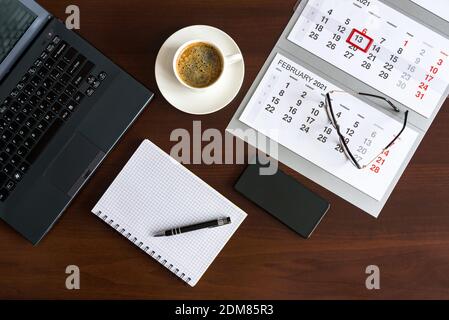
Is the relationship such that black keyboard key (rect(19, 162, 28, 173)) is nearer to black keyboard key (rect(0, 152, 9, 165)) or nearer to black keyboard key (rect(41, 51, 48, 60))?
black keyboard key (rect(0, 152, 9, 165))

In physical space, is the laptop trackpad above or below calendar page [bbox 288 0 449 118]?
below

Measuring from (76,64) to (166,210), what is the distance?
30 centimetres

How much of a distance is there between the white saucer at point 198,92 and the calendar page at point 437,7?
1.14 feet

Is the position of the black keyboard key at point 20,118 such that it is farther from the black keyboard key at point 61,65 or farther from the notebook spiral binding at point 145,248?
the notebook spiral binding at point 145,248

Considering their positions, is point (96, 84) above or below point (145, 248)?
above

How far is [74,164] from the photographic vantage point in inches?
33.2

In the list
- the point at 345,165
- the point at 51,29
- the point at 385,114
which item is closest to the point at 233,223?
the point at 345,165

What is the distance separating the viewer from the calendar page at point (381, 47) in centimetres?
87

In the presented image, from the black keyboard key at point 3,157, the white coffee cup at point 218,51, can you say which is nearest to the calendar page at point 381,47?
the white coffee cup at point 218,51

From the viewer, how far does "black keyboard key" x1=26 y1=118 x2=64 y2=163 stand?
83cm

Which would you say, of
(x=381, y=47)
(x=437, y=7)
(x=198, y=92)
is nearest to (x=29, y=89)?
(x=198, y=92)

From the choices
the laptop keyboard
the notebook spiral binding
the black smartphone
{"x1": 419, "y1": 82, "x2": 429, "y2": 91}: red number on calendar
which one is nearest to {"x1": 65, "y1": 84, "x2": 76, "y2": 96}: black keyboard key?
the laptop keyboard

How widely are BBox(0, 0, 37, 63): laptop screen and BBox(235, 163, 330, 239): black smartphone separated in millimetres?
453

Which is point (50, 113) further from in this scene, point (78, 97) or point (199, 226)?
point (199, 226)
